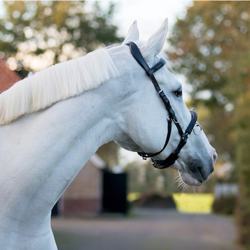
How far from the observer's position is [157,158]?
184cm

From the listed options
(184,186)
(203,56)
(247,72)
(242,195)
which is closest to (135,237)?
(242,195)

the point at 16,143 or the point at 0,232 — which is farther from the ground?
the point at 16,143

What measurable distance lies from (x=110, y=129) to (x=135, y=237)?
1218 cm

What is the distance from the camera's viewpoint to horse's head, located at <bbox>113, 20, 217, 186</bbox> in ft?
5.55

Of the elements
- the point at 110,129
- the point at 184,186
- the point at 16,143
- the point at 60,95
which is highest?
the point at 60,95

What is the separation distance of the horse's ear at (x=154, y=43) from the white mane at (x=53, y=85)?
223 mm

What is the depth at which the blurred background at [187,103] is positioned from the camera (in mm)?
11531

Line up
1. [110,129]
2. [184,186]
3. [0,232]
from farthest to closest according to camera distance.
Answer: [184,186]
[110,129]
[0,232]

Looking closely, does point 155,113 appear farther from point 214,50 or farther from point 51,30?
point 51,30

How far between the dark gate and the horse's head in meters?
20.0

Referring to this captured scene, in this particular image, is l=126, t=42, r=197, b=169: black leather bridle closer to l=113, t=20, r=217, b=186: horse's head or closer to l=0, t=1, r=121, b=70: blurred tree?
l=113, t=20, r=217, b=186: horse's head

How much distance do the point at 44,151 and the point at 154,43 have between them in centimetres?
83

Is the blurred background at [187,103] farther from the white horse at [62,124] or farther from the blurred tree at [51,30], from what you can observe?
the white horse at [62,124]

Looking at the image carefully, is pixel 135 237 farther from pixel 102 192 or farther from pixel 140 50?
pixel 140 50
